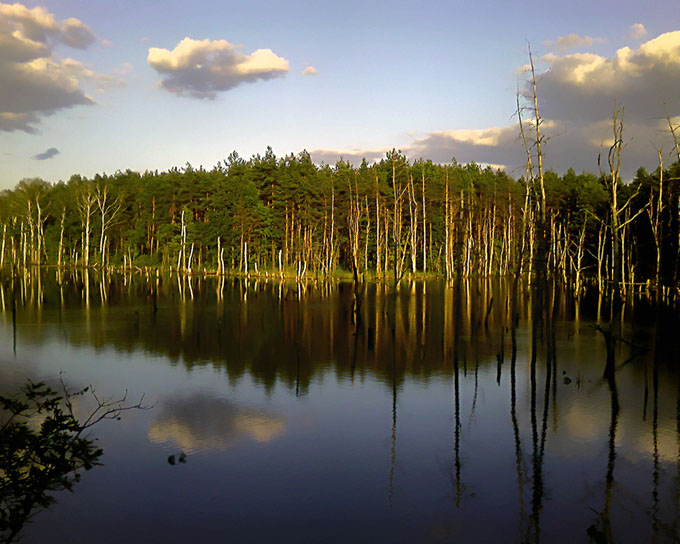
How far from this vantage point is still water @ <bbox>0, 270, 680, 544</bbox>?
12.1 m

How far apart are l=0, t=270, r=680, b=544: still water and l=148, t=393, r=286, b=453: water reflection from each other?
9 centimetres

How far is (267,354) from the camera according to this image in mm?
28625

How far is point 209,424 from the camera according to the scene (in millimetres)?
18250

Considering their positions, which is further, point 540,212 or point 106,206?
point 106,206

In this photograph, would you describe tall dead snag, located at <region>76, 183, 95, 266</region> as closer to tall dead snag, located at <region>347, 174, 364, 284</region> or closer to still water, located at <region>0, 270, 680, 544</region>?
tall dead snag, located at <region>347, 174, 364, 284</region>

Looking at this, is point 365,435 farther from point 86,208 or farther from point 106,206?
point 106,206

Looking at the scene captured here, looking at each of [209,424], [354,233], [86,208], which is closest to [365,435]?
[209,424]

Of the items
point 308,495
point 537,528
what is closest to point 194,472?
point 308,495

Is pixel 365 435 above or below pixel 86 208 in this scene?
below

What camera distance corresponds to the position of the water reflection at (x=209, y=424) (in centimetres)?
1676

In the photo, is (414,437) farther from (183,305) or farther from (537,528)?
(183,305)

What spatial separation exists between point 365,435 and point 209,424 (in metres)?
4.98

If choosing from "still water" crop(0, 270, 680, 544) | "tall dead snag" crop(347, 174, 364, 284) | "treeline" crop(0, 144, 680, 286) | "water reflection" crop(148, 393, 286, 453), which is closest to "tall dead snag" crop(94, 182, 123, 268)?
"treeline" crop(0, 144, 680, 286)

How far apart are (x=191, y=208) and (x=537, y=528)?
9181 cm
